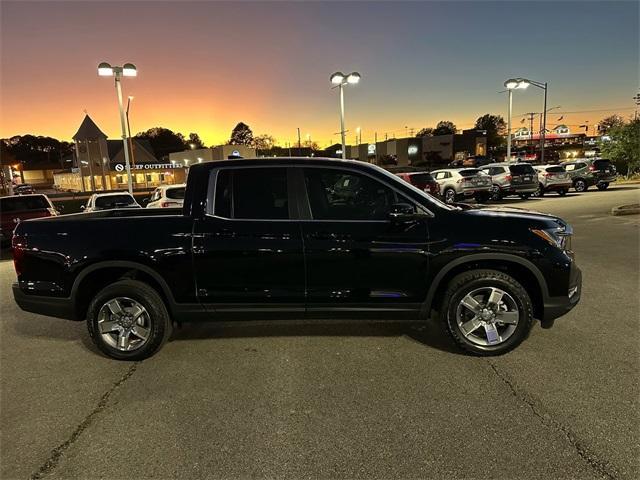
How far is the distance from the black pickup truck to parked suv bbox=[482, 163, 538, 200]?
17250mm

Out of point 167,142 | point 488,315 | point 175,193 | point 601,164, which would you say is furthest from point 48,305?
point 167,142

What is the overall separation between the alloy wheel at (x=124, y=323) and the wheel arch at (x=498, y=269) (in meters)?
2.71

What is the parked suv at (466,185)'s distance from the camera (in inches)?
780

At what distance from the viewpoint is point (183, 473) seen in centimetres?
270

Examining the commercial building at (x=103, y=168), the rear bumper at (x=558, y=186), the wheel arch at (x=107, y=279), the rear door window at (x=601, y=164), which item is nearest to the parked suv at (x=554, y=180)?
the rear bumper at (x=558, y=186)

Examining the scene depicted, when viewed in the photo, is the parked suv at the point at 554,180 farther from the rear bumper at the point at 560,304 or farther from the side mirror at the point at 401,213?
the side mirror at the point at 401,213

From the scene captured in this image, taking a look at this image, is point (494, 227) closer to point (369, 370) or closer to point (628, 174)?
point (369, 370)

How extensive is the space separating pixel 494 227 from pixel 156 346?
3429 millimetres

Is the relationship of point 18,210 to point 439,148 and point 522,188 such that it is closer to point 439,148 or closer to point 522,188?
point 522,188

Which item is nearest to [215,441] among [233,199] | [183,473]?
[183,473]

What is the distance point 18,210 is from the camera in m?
12.4

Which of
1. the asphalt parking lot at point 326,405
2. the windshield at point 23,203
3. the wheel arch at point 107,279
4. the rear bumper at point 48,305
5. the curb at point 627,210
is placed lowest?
the asphalt parking lot at point 326,405

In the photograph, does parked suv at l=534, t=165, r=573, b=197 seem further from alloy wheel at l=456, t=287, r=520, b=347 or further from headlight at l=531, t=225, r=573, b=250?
alloy wheel at l=456, t=287, r=520, b=347

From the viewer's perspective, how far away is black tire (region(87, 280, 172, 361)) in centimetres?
423
